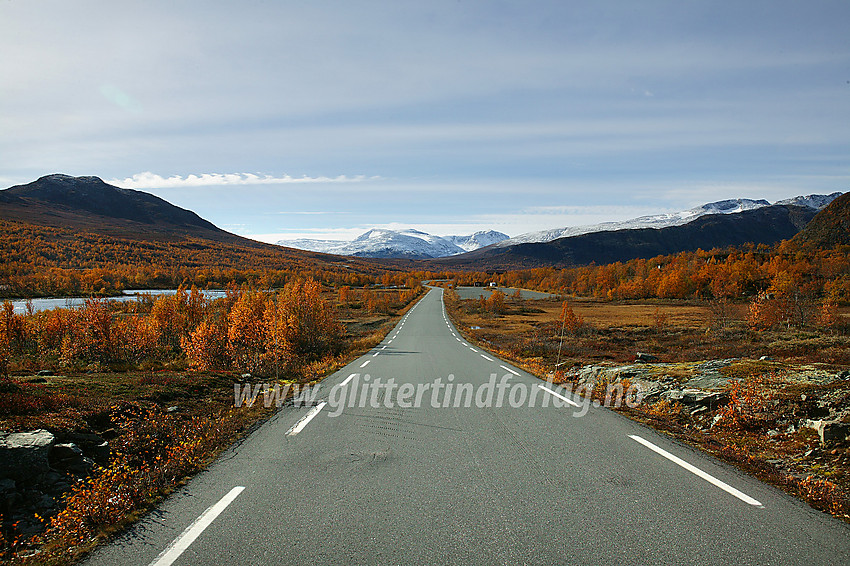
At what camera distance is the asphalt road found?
10.9 feet

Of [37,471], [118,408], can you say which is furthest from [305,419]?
[37,471]

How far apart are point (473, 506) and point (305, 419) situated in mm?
4325

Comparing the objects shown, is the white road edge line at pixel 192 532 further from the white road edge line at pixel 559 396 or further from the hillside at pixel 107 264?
the hillside at pixel 107 264

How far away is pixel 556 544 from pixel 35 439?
5.62 metres

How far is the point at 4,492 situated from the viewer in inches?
164

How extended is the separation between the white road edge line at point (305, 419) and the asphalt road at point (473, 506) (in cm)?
10

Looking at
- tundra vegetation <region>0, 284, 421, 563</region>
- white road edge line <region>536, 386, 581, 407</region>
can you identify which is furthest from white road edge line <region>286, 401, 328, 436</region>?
white road edge line <region>536, 386, 581, 407</region>

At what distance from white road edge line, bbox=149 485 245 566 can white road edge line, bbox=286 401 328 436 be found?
2288 millimetres

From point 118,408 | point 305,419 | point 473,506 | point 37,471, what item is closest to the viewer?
point 473,506

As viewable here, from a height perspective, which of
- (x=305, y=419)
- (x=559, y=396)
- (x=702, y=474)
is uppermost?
(x=702, y=474)

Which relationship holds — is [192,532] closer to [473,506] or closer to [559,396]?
[473,506]

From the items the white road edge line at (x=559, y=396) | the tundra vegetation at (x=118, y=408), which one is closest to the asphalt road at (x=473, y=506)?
the tundra vegetation at (x=118, y=408)

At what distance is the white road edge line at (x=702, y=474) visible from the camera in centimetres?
436

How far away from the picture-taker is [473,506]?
13.5ft
